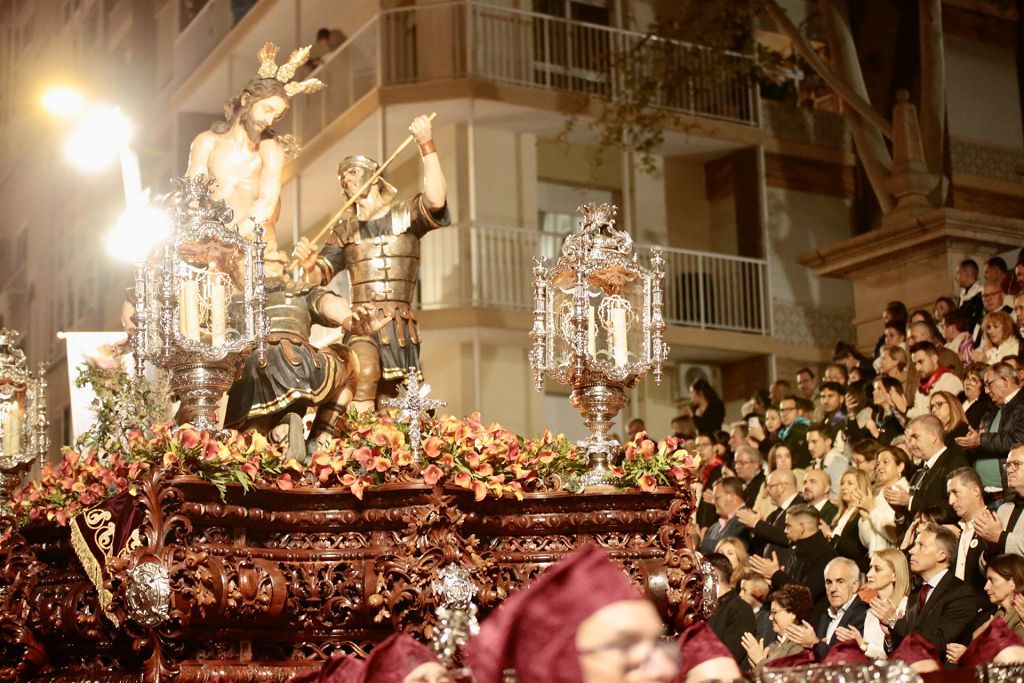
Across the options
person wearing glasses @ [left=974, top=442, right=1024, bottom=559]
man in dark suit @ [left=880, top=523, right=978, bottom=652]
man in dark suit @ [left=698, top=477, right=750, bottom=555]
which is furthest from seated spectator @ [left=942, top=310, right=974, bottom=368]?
man in dark suit @ [left=880, top=523, right=978, bottom=652]

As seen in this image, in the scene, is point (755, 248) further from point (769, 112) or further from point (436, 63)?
point (436, 63)

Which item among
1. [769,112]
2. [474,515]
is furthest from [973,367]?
[769,112]

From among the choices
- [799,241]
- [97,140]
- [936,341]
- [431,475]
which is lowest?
[431,475]

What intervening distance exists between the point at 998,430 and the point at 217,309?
4.80 metres

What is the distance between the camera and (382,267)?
8422 mm

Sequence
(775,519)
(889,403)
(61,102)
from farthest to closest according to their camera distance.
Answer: (61,102)
(889,403)
(775,519)

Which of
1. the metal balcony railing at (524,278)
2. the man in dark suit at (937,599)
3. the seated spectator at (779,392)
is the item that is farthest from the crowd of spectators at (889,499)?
the metal balcony railing at (524,278)

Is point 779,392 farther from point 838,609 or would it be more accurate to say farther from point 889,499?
point 838,609

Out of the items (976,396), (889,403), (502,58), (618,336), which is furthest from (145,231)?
(502,58)

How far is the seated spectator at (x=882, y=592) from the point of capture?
8.09 metres

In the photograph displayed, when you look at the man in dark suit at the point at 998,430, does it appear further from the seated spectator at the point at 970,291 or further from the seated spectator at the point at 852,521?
the seated spectator at the point at 970,291

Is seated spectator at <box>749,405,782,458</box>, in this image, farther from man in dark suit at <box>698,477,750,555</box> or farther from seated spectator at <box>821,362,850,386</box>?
man in dark suit at <box>698,477,750,555</box>

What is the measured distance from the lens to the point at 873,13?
1897 centimetres

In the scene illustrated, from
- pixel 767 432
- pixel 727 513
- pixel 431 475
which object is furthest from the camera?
pixel 767 432
